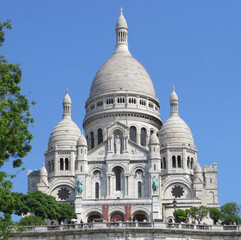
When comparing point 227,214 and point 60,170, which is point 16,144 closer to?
point 227,214

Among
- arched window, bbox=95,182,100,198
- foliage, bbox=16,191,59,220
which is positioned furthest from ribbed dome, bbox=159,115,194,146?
foliage, bbox=16,191,59,220

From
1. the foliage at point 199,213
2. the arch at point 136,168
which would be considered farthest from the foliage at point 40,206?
the arch at point 136,168

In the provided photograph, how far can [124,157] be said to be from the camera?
11825 cm

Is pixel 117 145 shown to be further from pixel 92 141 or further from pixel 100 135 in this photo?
pixel 92 141

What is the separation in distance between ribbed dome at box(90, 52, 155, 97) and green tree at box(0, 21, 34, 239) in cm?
8136

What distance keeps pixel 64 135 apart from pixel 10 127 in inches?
3146

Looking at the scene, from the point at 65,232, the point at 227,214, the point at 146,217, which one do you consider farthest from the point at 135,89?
the point at 65,232

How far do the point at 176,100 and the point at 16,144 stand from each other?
8692 centimetres

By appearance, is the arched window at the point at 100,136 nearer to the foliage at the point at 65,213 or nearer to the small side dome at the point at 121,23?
the small side dome at the point at 121,23

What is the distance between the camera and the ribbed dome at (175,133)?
127 metres

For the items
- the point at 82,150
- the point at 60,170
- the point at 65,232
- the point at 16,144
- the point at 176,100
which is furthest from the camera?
the point at 176,100

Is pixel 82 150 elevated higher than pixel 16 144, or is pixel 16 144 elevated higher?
pixel 82 150

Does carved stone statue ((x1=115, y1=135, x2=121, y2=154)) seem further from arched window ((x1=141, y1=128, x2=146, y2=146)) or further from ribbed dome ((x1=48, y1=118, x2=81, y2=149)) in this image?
ribbed dome ((x1=48, y1=118, x2=81, y2=149))

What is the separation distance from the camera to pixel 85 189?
116 m
